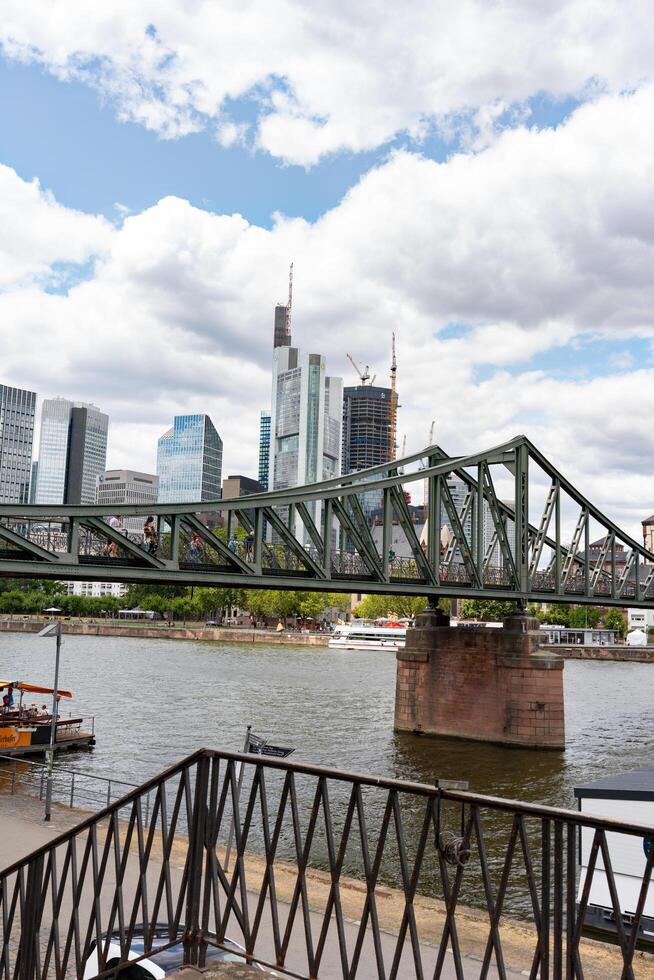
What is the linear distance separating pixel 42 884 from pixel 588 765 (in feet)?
109

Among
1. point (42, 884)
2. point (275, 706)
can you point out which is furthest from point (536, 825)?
point (275, 706)

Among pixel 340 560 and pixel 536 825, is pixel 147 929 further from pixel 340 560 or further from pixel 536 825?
pixel 340 560

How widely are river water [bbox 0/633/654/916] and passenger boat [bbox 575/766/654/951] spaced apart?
22.9 feet

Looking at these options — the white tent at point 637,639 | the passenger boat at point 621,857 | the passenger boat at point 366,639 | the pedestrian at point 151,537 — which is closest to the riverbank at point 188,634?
the passenger boat at point 366,639

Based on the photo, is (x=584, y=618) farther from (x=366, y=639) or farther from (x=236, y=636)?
(x=236, y=636)

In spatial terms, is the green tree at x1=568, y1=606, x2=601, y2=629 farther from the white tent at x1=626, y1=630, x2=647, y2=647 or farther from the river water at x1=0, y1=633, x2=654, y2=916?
the river water at x1=0, y1=633, x2=654, y2=916

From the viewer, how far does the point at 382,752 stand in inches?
1464

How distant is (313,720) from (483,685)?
370 inches

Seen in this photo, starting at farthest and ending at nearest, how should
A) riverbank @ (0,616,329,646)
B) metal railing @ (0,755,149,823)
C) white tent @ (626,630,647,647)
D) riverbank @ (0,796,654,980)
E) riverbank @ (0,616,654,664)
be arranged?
white tent @ (626,630,647,647), riverbank @ (0,616,329,646), riverbank @ (0,616,654,664), metal railing @ (0,755,149,823), riverbank @ (0,796,654,980)

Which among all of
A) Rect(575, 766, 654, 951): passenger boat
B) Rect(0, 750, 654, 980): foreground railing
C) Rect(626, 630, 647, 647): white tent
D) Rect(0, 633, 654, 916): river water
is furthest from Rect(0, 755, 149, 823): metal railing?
Rect(626, 630, 647, 647): white tent

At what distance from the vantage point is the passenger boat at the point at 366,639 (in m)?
129

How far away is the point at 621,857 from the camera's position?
13.8 metres

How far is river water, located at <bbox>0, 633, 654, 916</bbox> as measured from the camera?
3392 centimetres

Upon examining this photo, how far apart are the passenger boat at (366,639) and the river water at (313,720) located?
36.8 metres
